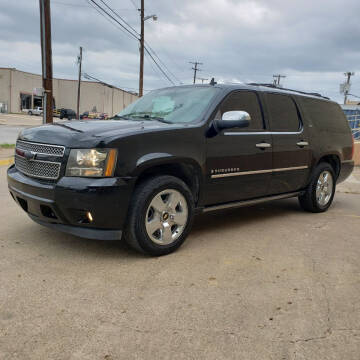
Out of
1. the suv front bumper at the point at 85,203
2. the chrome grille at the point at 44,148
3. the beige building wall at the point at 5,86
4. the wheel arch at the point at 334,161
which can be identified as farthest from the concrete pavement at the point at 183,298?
the beige building wall at the point at 5,86

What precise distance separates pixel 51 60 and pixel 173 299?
12.9 metres

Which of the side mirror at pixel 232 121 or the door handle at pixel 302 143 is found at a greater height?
the side mirror at pixel 232 121

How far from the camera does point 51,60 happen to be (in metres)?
14.1

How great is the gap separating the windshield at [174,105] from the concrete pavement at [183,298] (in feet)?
4.50

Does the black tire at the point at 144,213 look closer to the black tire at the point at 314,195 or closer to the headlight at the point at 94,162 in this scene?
the headlight at the point at 94,162

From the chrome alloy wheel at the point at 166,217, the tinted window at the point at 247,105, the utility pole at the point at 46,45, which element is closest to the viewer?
the chrome alloy wheel at the point at 166,217

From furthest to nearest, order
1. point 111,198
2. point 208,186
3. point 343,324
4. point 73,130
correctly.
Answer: point 208,186 → point 73,130 → point 111,198 → point 343,324

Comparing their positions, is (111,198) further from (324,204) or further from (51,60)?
(51,60)

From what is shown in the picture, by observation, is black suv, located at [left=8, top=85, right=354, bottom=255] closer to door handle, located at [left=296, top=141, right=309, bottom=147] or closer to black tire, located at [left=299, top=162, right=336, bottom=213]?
door handle, located at [left=296, top=141, right=309, bottom=147]

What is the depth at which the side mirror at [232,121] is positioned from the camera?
428cm

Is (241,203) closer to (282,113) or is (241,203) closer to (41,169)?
(282,113)

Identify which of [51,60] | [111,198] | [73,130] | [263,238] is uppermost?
[51,60]

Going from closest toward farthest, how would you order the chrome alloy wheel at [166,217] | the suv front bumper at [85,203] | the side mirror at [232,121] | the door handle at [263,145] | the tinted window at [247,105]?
the suv front bumper at [85,203]
the chrome alloy wheel at [166,217]
the side mirror at [232,121]
the tinted window at [247,105]
the door handle at [263,145]

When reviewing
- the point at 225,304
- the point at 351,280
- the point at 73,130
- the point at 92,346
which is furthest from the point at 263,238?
the point at 92,346
